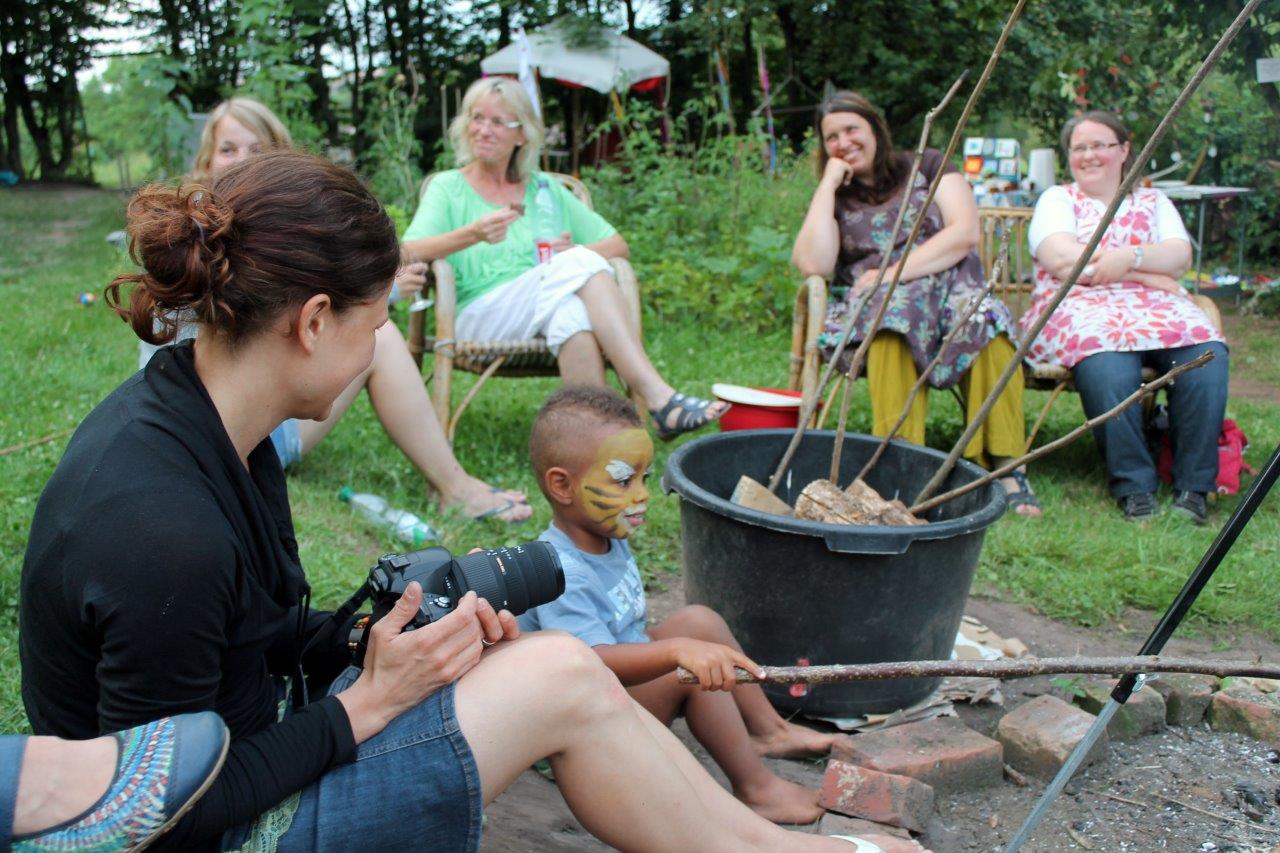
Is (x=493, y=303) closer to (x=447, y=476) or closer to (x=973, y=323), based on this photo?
(x=447, y=476)

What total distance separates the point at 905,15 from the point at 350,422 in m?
11.5

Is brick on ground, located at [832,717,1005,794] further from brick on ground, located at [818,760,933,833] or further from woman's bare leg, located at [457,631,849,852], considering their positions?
woman's bare leg, located at [457,631,849,852]

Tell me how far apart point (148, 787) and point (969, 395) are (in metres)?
3.45

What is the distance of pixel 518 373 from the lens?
13.8 feet

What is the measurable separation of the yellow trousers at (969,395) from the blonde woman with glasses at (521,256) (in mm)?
620

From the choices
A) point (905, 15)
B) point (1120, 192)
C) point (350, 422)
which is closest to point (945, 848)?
point (1120, 192)

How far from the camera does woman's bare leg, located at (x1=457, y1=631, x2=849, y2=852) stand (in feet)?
5.05

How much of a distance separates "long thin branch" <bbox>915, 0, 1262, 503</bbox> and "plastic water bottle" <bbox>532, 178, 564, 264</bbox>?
1981 mm

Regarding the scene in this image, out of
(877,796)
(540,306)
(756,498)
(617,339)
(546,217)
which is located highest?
(546,217)

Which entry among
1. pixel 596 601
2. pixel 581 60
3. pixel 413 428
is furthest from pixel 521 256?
pixel 581 60

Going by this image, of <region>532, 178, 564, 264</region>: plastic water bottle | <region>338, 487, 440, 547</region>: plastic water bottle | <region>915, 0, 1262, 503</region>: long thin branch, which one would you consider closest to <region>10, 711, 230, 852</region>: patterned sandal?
<region>915, 0, 1262, 503</region>: long thin branch

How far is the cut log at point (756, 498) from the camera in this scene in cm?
276

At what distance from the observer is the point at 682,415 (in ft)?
12.6

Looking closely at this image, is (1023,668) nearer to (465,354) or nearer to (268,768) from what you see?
(268,768)
